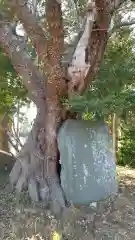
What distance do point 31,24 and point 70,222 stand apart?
230 cm

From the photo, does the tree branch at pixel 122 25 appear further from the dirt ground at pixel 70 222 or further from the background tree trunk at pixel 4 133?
the background tree trunk at pixel 4 133

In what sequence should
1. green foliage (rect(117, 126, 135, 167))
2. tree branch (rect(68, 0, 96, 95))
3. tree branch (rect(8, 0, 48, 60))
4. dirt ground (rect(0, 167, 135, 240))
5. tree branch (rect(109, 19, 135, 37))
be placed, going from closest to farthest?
dirt ground (rect(0, 167, 135, 240)) < tree branch (rect(8, 0, 48, 60)) < tree branch (rect(68, 0, 96, 95)) < tree branch (rect(109, 19, 135, 37)) < green foliage (rect(117, 126, 135, 167))

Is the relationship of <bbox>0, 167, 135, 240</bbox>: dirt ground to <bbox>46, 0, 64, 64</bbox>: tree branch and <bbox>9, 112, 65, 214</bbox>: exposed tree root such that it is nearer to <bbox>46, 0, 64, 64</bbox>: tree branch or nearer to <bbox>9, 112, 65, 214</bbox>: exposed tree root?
<bbox>9, 112, 65, 214</bbox>: exposed tree root

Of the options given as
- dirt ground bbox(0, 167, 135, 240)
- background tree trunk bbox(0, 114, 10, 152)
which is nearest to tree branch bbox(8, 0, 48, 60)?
dirt ground bbox(0, 167, 135, 240)

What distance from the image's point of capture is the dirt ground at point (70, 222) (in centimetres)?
391

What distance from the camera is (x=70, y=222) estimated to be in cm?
404

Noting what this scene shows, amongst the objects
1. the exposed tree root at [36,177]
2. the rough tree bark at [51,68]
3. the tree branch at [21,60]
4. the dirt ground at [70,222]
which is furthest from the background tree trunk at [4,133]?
the dirt ground at [70,222]

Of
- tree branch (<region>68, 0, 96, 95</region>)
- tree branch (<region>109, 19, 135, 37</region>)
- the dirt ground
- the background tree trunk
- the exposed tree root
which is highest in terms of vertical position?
tree branch (<region>109, 19, 135, 37</region>)

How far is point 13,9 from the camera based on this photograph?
4062 millimetres

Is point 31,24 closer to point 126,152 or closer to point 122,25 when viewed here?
point 122,25

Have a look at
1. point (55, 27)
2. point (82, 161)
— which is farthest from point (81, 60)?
point (82, 161)

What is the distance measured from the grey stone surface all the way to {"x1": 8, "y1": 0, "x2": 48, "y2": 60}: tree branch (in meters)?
0.96

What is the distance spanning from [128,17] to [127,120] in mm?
1723

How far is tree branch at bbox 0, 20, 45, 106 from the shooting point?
14.8 feet
